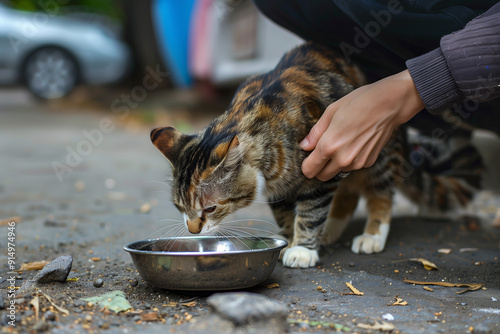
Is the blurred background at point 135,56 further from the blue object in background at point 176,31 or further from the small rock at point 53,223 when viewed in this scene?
the small rock at point 53,223

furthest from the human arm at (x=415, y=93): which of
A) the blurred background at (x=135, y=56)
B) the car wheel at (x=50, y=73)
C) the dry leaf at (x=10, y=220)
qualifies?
the car wheel at (x=50, y=73)

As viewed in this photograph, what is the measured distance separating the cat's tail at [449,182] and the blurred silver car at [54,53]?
28.5 feet

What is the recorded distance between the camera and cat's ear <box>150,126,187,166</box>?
95.4 inches

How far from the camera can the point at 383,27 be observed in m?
2.54

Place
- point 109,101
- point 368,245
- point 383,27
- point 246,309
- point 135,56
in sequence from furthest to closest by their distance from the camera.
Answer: point 135,56 < point 109,101 < point 368,245 < point 383,27 < point 246,309

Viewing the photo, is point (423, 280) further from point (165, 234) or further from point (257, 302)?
point (165, 234)

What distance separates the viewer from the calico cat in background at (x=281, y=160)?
2320 mm

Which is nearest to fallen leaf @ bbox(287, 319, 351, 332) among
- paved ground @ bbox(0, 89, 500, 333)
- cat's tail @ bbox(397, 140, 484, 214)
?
paved ground @ bbox(0, 89, 500, 333)

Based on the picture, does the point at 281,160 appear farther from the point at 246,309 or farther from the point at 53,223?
the point at 53,223

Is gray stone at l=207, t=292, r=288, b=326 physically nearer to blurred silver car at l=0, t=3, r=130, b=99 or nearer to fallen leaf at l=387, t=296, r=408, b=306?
fallen leaf at l=387, t=296, r=408, b=306

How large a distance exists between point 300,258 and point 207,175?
2.02ft

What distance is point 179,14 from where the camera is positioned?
928cm

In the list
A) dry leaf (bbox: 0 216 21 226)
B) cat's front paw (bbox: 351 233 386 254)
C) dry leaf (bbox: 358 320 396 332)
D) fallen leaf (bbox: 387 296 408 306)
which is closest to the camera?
dry leaf (bbox: 358 320 396 332)

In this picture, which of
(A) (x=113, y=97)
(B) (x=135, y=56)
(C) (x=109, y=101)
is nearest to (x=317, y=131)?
(C) (x=109, y=101)
